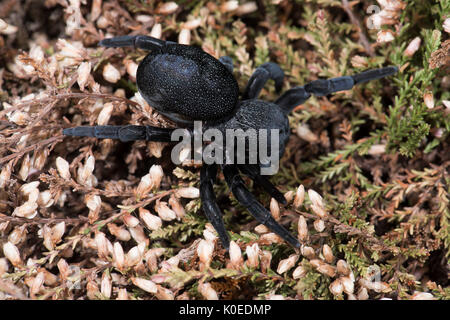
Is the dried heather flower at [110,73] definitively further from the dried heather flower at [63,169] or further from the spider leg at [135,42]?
the dried heather flower at [63,169]

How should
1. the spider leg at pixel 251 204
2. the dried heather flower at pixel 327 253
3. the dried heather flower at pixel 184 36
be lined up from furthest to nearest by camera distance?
the dried heather flower at pixel 184 36 < the spider leg at pixel 251 204 < the dried heather flower at pixel 327 253

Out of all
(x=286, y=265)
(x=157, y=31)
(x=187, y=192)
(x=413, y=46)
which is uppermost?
(x=157, y=31)

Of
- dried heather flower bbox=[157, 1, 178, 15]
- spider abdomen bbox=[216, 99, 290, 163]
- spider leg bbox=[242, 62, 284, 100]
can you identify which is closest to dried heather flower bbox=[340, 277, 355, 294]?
spider abdomen bbox=[216, 99, 290, 163]

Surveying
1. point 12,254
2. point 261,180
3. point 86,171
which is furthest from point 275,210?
point 12,254

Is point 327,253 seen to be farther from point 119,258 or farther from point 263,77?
point 263,77

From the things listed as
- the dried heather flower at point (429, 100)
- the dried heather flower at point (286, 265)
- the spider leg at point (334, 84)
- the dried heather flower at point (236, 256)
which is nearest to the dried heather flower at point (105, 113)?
the dried heather flower at point (236, 256)
